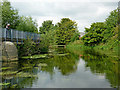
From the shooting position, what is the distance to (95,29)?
144ft

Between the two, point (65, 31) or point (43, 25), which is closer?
point (65, 31)

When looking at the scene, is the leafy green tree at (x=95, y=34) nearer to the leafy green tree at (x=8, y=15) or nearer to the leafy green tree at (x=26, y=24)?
the leafy green tree at (x=26, y=24)

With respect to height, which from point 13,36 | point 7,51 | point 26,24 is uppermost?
point 26,24

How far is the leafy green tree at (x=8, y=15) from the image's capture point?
29.4 metres

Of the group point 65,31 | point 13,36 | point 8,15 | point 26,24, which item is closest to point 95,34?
point 65,31

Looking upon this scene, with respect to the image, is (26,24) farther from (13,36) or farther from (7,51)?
(7,51)

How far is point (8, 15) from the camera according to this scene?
98.7 ft

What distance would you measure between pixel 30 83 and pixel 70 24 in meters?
55.7

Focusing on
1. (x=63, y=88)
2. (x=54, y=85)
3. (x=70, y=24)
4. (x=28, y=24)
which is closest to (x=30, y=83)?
(x=54, y=85)

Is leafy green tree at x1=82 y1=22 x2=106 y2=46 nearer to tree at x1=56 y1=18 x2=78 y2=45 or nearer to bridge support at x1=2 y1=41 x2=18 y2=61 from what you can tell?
tree at x1=56 y1=18 x2=78 y2=45

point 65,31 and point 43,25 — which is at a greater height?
point 43,25

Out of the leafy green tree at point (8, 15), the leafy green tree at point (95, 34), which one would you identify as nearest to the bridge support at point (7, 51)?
the leafy green tree at point (8, 15)

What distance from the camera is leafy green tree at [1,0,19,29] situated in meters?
29.4

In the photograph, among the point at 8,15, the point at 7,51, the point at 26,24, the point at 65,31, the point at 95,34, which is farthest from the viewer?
the point at 65,31
